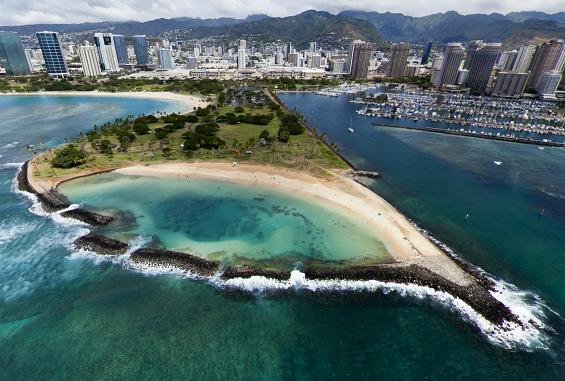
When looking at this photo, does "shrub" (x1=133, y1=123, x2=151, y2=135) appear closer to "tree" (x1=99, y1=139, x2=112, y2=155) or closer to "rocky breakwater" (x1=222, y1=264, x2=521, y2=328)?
"tree" (x1=99, y1=139, x2=112, y2=155)

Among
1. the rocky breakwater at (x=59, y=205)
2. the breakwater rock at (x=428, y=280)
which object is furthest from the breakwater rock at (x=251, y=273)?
the rocky breakwater at (x=59, y=205)

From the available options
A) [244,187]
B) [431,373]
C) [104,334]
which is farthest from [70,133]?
[431,373]

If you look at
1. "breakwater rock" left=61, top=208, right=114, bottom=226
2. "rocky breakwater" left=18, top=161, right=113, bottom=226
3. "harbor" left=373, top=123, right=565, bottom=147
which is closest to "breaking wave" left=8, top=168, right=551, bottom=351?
"breakwater rock" left=61, top=208, right=114, bottom=226

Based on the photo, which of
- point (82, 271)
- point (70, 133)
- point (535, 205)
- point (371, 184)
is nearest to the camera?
point (82, 271)

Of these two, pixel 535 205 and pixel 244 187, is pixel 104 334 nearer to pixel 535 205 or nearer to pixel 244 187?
pixel 244 187

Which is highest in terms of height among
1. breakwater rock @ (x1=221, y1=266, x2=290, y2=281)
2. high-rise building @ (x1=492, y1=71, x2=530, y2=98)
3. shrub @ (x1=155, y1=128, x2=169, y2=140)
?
high-rise building @ (x1=492, y1=71, x2=530, y2=98)

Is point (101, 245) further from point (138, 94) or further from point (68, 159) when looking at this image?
point (138, 94)

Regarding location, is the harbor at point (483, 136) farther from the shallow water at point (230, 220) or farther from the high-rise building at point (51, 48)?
the high-rise building at point (51, 48)
